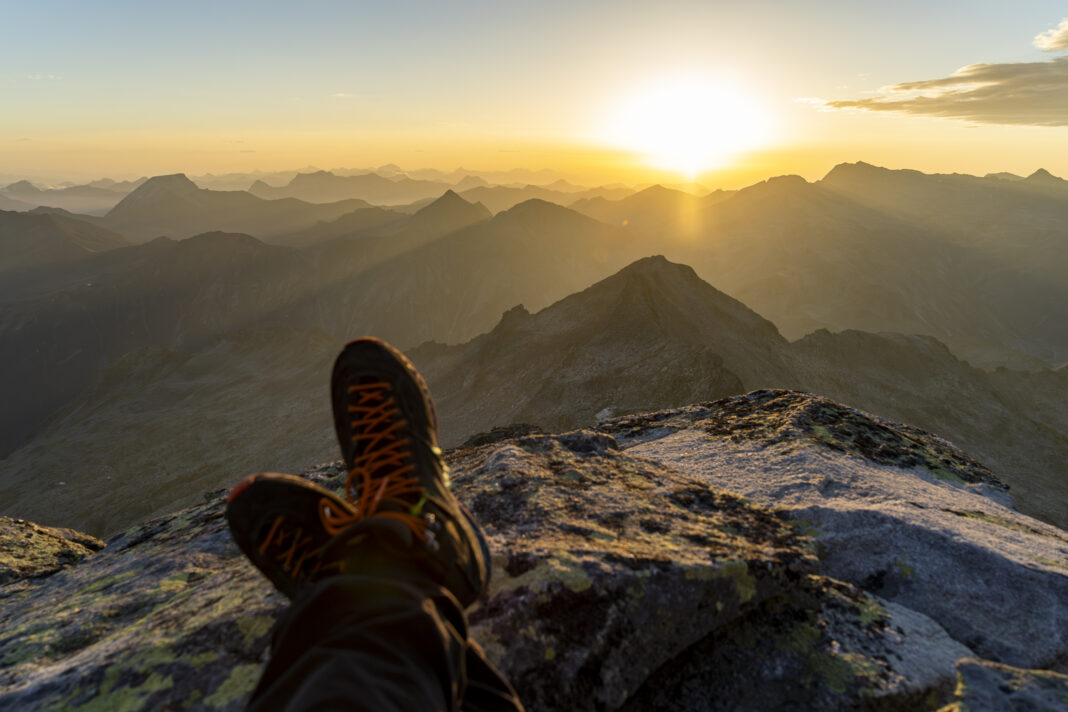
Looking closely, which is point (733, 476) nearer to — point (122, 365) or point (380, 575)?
point (380, 575)

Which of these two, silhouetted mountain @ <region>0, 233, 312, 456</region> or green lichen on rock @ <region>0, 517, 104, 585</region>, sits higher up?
green lichen on rock @ <region>0, 517, 104, 585</region>

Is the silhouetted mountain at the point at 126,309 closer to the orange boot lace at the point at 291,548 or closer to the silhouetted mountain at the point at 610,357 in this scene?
the silhouetted mountain at the point at 610,357

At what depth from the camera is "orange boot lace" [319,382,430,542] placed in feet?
8.91

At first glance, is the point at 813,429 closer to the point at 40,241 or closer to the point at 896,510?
the point at 896,510

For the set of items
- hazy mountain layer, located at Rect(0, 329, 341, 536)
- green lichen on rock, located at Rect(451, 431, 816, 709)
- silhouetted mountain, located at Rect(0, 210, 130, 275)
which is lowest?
hazy mountain layer, located at Rect(0, 329, 341, 536)

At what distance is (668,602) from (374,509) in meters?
1.79

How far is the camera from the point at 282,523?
2.83 meters

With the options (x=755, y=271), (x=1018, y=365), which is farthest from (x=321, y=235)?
(x=1018, y=365)

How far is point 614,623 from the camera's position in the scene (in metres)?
2.74

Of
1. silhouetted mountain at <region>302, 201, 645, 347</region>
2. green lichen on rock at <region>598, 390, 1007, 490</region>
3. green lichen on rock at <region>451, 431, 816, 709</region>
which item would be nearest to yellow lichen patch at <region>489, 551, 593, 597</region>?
green lichen on rock at <region>451, 431, 816, 709</region>

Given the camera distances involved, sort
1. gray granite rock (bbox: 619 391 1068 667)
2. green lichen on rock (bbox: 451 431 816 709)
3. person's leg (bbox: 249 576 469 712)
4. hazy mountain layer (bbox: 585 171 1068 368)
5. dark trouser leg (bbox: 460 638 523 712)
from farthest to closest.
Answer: hazy mountain layer (bbox: 585 171 1068 368)
gray granite rock (bbox: 619 391 1068 667)
green lichen on rock (bbox: 451 431 816 709)
dark trouser leg (bbox: 460 638 523 712)
person's leg (bbox: 249 576 469 712)

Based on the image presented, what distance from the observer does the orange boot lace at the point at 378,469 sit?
2717 millimetres

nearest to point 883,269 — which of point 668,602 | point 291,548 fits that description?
point 668,602

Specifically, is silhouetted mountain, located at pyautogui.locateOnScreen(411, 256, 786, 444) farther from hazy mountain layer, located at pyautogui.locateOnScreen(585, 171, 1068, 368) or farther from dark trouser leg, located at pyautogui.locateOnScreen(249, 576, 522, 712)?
hazy mountain layer, located at pyautogui.locateOnScreen(585, 171, 1068, 368)
